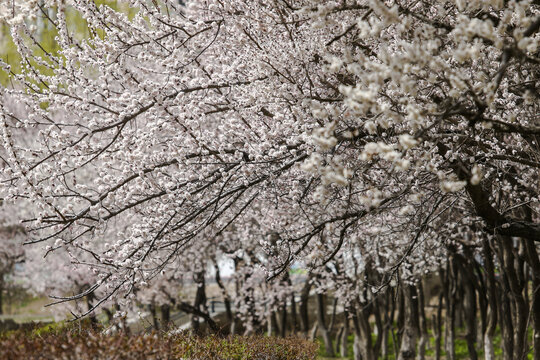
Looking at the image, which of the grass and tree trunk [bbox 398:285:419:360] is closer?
tree trunk [bbox 398:285:419:360]

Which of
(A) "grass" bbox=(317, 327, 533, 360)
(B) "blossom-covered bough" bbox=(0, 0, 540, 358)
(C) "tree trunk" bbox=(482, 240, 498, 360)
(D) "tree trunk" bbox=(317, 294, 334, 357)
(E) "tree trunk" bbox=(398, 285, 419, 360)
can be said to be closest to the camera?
(B) "blossom-covered bough" bbox=(0, 0, 540, 358)

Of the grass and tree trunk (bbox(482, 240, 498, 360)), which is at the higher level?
tree trunk (bbox(482, 240, 498, 360))

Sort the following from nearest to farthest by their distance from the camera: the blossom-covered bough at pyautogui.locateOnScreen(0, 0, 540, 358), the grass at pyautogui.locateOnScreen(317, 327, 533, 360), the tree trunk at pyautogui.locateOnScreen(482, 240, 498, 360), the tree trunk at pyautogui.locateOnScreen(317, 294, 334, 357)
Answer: the blossom-covered bough at pyautogui.locateOnScreen(0, 0, 540, 358) < the tree trunk at pyautogui.locateOnScreen(482, 240, 498, 360) < the grass at pyautogui.locateOnScreen(317, 327, 533, 360) < the tree trunk at pyautogui.locateOnScreen(317, 294, 334, 357)

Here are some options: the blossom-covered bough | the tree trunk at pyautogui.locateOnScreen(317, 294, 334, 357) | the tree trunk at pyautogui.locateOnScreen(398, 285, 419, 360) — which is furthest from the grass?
the blossom-covered bough

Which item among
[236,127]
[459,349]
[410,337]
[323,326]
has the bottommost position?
[459,349]

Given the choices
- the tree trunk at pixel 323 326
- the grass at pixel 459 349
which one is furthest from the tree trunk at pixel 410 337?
the tree trunk at pixel 323 326

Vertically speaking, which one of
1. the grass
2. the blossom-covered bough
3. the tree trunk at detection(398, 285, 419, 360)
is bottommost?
the grass

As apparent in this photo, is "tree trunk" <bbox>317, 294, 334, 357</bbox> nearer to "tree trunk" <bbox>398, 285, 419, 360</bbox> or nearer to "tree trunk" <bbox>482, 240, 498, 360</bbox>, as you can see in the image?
"tree trunk" <bbox>398, 285, 419, 360</bbox>

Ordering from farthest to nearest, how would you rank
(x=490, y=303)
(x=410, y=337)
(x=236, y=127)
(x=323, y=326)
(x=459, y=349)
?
(x=459, y=349)
(x=323, y=326)
(x=410, y=337)
(x=490, y=303)
(x=236, y=127)

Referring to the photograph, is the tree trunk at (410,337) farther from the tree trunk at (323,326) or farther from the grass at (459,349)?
the tree trunk at (323,326)

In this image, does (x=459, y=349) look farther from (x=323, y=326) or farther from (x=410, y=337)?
(x=410, y=337)

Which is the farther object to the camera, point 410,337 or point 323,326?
point 323,326

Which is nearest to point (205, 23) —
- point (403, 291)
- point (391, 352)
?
point (403, 291)

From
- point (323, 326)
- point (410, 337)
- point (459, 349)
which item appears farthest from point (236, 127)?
point (459, 349)
